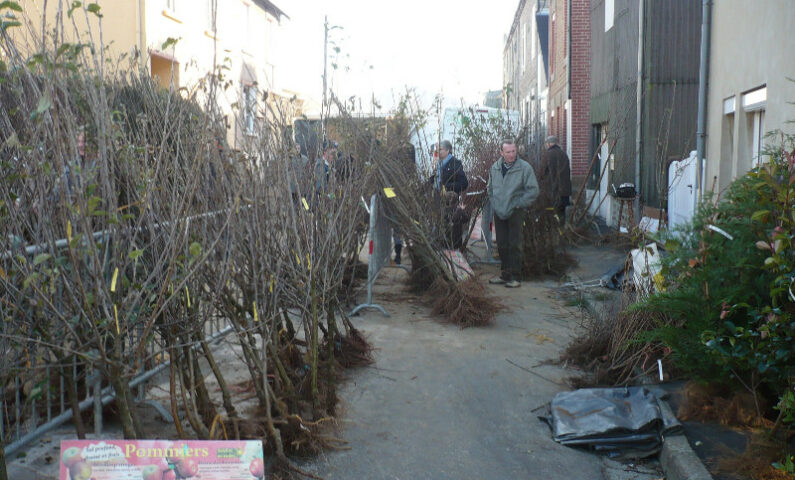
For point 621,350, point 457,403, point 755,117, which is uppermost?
point 755,117

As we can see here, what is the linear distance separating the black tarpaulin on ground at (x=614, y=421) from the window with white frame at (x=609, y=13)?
13.4 m

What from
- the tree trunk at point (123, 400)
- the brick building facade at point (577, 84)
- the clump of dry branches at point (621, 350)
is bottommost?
the clump of dry branches at point (621, 350)

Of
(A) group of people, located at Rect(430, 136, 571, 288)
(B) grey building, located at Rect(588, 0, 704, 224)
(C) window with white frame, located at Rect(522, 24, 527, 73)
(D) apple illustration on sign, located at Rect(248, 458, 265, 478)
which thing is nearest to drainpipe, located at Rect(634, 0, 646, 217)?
(B) grey building, located at Rect(588, 0, 704, 224)

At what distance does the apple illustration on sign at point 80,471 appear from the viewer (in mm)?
3051

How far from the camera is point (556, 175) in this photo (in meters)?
13.0

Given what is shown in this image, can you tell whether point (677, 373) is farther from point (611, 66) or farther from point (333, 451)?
point (611, 66)

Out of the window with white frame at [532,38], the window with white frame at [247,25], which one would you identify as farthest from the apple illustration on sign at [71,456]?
the window with white frame at [532,38]

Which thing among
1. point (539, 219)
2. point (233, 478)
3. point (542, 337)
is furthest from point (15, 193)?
point (539, 219)

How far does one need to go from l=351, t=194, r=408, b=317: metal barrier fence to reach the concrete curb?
4391mm

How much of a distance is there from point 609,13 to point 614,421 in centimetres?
1450

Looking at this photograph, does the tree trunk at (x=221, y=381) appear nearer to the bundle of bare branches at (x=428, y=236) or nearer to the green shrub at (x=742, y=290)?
the green shrub at (x=742, y=290)

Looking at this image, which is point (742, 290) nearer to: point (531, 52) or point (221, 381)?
point (221, 381)

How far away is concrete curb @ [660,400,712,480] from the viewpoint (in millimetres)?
4188

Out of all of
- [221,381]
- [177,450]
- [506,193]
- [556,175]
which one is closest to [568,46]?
[556,175]
